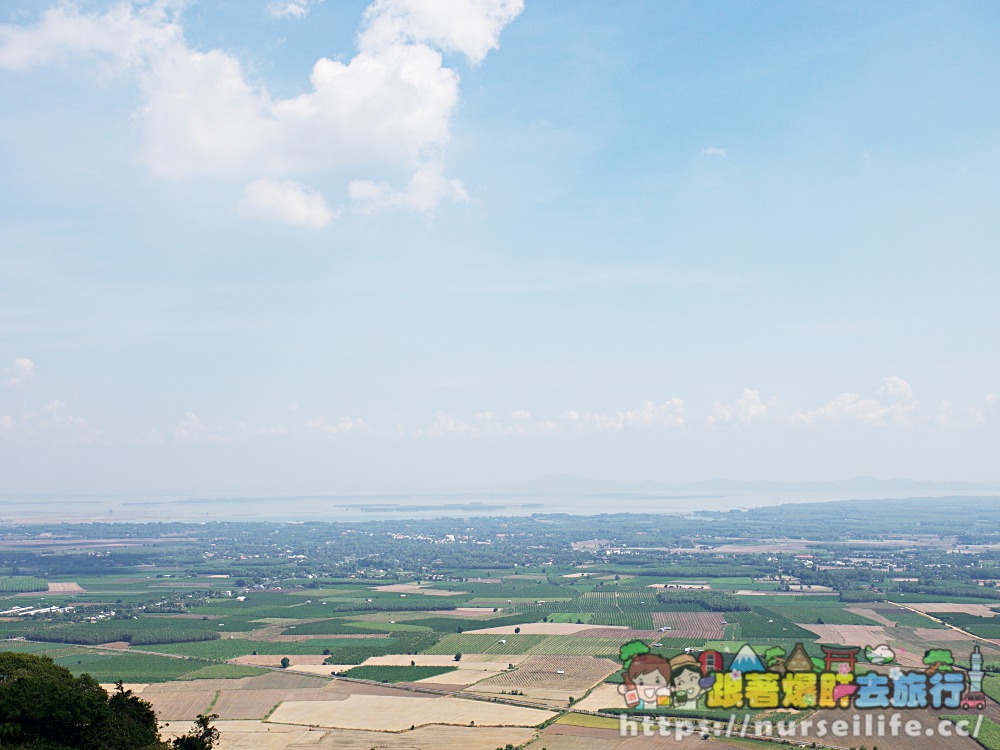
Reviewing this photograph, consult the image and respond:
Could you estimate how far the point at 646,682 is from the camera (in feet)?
155

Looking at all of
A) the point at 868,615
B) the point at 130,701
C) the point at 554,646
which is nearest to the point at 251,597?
the point at 554,646

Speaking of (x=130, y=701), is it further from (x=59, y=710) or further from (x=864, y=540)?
(x=864, y=540)

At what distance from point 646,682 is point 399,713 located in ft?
44.0

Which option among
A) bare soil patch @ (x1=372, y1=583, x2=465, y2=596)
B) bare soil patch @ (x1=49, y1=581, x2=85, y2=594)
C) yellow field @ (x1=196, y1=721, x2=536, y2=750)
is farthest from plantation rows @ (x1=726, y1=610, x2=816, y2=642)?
bare soil patch @ (x1=49, y1=581, x2=85, y2=594)

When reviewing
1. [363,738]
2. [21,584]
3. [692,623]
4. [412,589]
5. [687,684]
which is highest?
[687,684]

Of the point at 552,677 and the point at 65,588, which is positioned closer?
the point at 552,677

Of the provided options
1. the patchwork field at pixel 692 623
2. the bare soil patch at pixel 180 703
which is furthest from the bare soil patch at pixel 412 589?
the bare soil patch at pixel 180 703

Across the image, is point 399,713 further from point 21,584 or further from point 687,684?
point 21,584

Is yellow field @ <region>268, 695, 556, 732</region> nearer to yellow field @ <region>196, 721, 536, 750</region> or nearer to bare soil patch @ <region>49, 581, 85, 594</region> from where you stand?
yellow field @ <region>196, 721, 536, 750</region>

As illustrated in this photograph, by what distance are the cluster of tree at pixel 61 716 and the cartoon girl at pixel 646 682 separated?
23.4 meters

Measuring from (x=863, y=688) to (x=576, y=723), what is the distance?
522 inches

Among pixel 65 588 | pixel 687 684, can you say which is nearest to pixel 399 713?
pixel 687 684

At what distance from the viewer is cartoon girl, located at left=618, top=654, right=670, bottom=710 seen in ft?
144

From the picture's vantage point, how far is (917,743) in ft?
118
